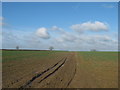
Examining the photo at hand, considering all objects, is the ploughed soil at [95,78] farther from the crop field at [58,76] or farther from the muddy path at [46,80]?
the muddy path at [46,80]

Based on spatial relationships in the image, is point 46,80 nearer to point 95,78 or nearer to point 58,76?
point 58,76

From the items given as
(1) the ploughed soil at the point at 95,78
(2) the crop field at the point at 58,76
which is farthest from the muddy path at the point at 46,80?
(1) the ploughed soil at the point at 95,78

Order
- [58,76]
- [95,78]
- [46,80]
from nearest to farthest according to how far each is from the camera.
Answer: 1. [46,80]
2. [95,78]
3. [58,76]

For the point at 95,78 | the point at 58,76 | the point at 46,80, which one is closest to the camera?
the point at 46,80

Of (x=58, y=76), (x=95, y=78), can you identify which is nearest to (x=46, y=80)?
(x=58, y=76)

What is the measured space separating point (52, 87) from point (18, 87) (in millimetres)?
1781

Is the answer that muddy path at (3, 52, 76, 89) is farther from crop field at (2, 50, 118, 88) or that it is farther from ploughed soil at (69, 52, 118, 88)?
ploughed soil at (69, 52, 118, 88)

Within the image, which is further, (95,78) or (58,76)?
(58,76)

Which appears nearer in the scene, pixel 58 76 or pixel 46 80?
pixel 46 80

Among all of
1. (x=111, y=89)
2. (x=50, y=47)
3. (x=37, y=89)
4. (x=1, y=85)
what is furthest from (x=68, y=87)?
(x=50, y=47)

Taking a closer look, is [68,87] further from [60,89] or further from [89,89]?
[89,89]

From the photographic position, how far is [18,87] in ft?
25.1

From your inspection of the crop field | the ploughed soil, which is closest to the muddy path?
the crop field

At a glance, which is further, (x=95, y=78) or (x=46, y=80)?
(x=95, y=78)
